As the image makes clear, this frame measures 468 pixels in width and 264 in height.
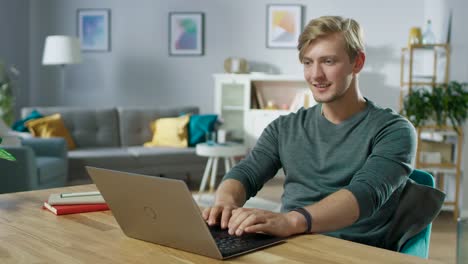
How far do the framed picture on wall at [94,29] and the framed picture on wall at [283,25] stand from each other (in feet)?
6.57

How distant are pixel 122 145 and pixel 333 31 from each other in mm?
4949

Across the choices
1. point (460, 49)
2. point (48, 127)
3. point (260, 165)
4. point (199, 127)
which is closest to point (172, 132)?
point (199, 127)

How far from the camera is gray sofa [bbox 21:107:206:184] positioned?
5.86 metres

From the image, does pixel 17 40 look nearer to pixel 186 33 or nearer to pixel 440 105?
pixel 186 33

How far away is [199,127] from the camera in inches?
248

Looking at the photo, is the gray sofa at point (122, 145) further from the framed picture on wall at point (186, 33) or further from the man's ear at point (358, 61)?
the man's ear at point (358, 61)

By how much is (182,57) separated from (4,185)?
4.02 m

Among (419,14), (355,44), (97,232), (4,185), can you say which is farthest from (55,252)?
(419,14)

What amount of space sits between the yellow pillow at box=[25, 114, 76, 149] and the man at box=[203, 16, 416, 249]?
420cm

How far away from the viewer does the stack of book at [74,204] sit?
1716mm

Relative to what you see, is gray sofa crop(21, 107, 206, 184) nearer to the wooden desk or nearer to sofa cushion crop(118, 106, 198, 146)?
sofa cushion crop(118, 106, 198, 146)

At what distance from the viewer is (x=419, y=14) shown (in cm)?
683

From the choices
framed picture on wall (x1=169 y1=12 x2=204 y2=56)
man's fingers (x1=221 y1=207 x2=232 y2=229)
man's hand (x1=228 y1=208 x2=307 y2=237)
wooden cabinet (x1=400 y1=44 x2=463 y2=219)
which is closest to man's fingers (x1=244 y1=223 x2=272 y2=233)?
man's hand (x1=228 y1=208 x2=307 y2=237)

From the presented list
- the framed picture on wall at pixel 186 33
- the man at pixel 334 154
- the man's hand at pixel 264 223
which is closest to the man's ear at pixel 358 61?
the man at pixel 334 154
